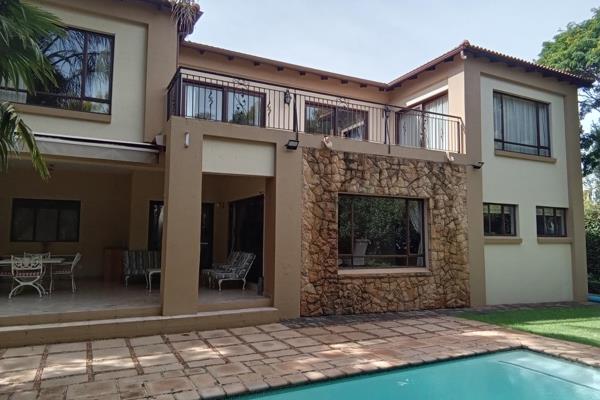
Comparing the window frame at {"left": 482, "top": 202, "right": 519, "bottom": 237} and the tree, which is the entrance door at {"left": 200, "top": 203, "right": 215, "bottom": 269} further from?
the tree

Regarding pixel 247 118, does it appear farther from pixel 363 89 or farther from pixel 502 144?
pixel 502 144

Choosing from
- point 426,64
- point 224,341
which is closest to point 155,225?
point 224,341

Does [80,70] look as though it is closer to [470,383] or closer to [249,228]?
[249,228]

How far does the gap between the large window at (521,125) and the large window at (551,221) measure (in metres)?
2.47

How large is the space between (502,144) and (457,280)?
6.10m

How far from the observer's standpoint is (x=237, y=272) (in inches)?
563

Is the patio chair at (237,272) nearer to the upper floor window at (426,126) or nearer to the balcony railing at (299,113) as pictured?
the balcony railing at (299,113)

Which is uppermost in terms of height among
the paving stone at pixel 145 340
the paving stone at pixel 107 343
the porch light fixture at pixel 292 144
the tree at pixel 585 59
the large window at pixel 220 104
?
the tree at pixel 585 59

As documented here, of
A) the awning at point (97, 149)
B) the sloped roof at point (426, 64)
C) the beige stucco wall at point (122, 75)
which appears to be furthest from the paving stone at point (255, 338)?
the sloped roof at point (426, 64)

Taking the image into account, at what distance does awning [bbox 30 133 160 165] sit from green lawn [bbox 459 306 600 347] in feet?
36.7

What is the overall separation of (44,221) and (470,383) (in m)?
15.7

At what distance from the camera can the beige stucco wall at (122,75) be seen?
12.7m

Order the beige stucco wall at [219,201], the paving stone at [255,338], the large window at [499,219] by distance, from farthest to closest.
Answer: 1. the beige stucco wall at [219,201]
2. the large window at [499,219]
3. the paving stone at [255,338]

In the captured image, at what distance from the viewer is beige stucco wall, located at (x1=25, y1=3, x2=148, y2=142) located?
12.7 meters
